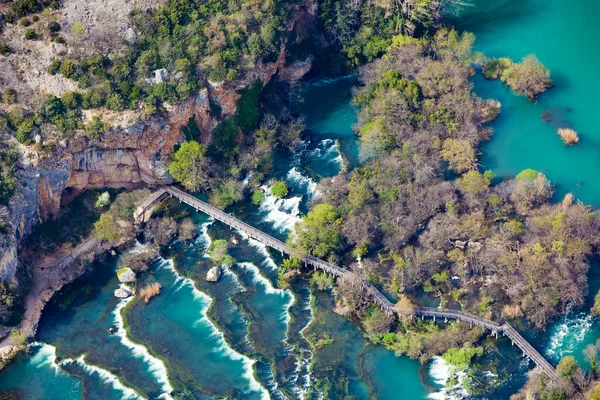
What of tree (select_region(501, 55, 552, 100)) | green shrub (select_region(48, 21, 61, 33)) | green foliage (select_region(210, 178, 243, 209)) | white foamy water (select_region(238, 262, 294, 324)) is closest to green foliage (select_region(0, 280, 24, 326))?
white foamy water (select_region(238, 262, 294, 324))

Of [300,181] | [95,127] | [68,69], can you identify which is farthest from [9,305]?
[300,181]

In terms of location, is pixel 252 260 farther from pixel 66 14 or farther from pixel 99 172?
pixel 66 14

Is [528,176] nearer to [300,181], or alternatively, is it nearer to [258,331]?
[300,181]

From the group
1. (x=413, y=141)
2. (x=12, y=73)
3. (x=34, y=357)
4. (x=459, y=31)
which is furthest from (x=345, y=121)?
(x=34, y=357)

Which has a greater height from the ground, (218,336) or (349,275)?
(349,275)

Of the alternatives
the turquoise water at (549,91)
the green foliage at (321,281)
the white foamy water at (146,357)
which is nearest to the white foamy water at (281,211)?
the green foliage at (321,281)

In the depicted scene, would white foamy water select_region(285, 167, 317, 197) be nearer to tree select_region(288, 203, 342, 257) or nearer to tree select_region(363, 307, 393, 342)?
tree select_region(288, 203, 342, 257)
